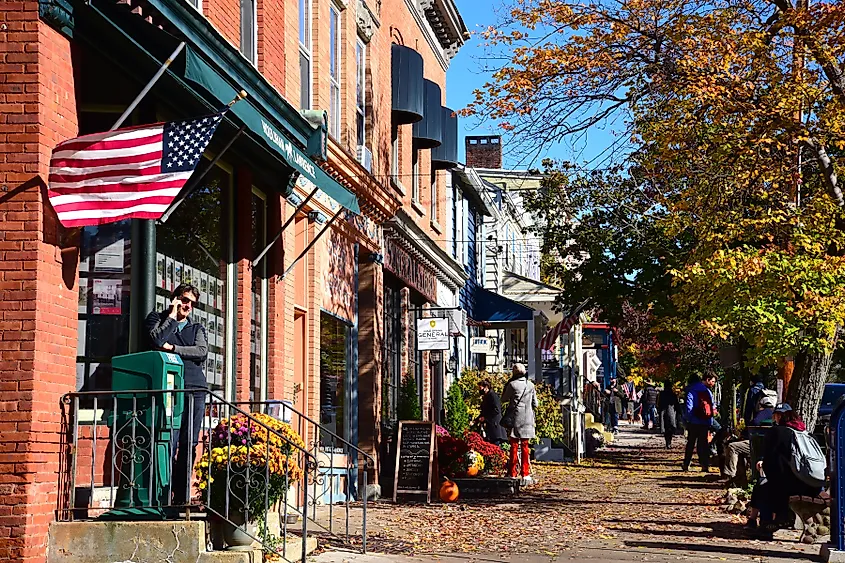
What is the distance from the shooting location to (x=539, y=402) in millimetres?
27922

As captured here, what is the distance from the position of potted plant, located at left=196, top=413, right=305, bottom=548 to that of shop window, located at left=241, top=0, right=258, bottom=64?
5.35 meters

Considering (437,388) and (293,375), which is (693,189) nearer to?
(293,375)

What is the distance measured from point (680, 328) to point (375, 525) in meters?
12.9

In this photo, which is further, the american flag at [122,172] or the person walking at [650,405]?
the person walking at [650,405]

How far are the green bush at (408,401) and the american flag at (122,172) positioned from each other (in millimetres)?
13670

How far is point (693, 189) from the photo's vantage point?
16.4m

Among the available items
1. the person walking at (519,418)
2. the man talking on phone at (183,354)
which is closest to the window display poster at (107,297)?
the man talking on phone at (183,354)

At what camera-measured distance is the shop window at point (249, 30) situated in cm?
1377

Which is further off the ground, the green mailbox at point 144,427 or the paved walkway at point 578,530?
the green mailbox at point 144,427

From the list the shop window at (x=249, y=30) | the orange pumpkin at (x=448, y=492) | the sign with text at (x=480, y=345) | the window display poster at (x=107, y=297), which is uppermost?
the shop window at (x=249, y=30)

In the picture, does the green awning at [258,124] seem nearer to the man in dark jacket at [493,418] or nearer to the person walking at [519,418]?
the person walking at [519,418]

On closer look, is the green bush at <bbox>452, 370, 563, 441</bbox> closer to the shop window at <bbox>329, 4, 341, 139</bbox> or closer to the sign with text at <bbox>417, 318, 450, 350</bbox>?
the sign with text at <bbox>417, 318, 450, 350</bbox>

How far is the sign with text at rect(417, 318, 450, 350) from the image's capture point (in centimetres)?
2367

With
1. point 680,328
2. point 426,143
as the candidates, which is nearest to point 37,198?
point 426,143
